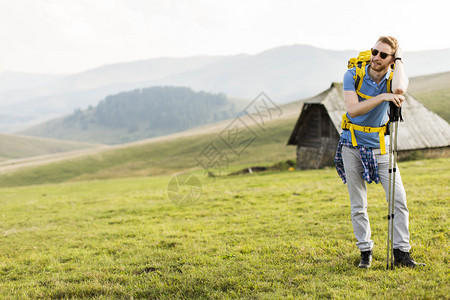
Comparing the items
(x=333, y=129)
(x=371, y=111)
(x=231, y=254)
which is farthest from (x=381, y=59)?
(x=333, y=129)

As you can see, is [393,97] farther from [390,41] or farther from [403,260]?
[403,260]

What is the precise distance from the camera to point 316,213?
9562mm

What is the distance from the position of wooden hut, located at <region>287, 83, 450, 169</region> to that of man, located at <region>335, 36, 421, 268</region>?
992 inches

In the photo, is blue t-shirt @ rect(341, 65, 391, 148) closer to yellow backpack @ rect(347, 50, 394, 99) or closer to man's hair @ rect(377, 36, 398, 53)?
yellow backpack @ rect(347, 50, 394, 99)

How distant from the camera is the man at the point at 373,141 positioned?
4820 mm

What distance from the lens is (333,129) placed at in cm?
3222

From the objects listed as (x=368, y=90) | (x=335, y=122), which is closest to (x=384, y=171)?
(x=368, y=90)

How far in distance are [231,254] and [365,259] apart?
7.94 ft

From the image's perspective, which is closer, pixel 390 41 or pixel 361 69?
pixel 390 41

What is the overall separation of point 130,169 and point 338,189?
63.3 m

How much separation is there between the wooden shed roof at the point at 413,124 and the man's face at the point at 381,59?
82.9ft

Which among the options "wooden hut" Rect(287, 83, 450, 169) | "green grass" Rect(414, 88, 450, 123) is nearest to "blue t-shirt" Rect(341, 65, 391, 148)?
"wooden hut" Rect(287, 83, 450, 169)

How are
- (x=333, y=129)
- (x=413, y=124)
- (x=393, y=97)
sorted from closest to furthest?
1. (x=393, y=97)
2. (x=413, y=124)
3. (x=333, y=129)

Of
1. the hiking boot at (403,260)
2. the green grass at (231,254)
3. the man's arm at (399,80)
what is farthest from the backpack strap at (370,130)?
the green grass at (231,254)
